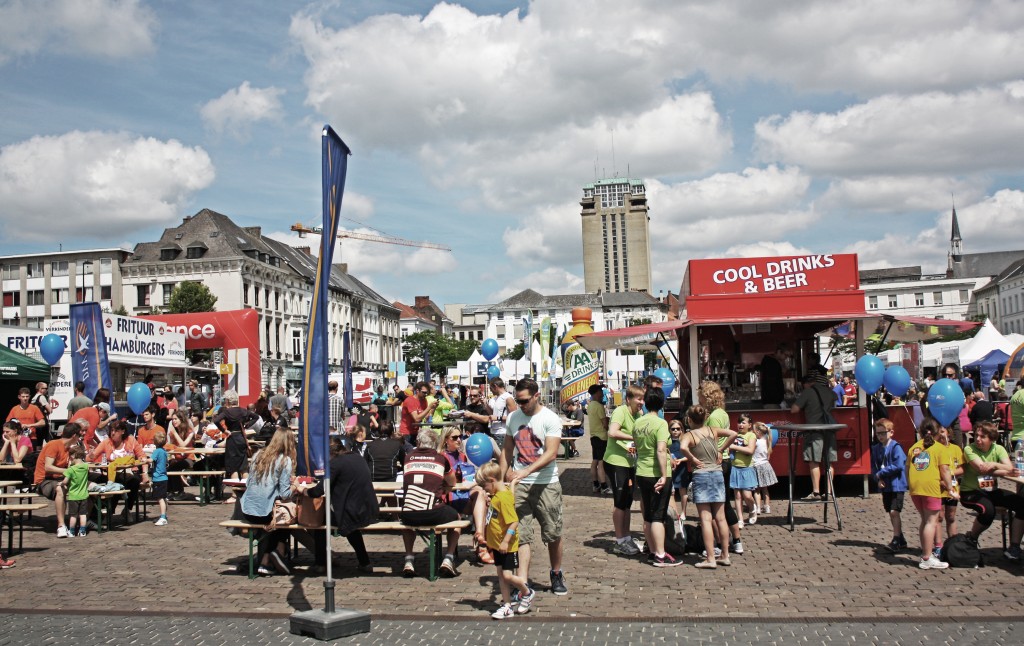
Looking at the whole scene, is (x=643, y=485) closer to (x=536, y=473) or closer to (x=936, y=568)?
(x=536, y=473)

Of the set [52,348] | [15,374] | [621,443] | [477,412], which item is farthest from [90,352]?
[621,443]

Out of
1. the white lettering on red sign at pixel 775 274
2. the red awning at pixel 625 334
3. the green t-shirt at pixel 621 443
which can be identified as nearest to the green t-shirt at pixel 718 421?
the green t-shirt at pixel 621 443

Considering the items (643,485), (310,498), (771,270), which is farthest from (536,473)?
(771,270)

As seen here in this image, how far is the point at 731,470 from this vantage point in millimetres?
9586

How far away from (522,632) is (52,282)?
73.9 meters

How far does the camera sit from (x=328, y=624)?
6.07 m

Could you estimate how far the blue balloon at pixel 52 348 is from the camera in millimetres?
18234

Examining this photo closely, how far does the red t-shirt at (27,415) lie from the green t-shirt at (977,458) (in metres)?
12.9

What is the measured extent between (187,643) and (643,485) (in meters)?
4.21

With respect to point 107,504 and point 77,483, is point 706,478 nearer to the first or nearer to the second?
point 77,483

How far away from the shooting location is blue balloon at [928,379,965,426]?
13844 millimetres

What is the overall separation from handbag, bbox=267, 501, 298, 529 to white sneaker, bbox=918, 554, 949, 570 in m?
5.73

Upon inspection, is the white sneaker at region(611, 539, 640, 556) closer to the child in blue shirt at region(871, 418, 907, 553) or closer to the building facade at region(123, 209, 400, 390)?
the child in blue shirt at region(871, 418, 907, 553)

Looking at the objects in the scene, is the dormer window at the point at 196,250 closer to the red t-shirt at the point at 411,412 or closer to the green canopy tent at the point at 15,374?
the green canopy tent at the point at 15,374
